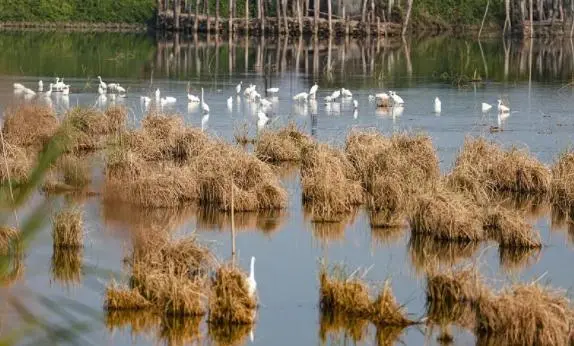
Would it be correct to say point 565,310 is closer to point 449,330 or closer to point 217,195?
point 449,330

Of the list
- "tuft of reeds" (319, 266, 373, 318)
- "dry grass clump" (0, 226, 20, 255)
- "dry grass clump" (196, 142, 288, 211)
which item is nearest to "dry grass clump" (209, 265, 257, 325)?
"tuft of reeds" (319, 266, 373, 318)

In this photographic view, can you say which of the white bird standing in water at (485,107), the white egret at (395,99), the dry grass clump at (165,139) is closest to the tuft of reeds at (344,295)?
the dry grass clump at (165,139)

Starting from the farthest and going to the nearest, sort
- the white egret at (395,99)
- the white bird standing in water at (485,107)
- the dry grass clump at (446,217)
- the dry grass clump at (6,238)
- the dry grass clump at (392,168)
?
the white egret at (395,99)
the white bird standing in water at (485,107)
the dry grass clump at (392,168)
the dry grass clump at (446,217)
the dry grass clump at (6,238)

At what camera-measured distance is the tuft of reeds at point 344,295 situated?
12.6 meters

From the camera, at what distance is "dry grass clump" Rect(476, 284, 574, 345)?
36.1 feet

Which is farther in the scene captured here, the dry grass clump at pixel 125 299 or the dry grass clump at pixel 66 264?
the dry grass clump at pixel 66 264

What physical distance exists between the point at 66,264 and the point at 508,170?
950 cm

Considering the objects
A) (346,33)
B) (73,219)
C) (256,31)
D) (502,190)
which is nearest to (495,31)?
(346,33)

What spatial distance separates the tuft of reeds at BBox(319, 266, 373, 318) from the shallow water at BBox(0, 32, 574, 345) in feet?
0.97

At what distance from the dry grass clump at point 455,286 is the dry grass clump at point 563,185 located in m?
7.09

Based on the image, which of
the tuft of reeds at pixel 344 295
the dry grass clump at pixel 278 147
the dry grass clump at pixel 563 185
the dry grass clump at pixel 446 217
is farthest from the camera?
the dry grass clump at pixel 278 147

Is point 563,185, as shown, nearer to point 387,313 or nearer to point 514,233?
point 514,233

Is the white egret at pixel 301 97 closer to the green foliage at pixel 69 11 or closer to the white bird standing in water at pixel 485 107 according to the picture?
the white bird standing in water at pixel 485 107

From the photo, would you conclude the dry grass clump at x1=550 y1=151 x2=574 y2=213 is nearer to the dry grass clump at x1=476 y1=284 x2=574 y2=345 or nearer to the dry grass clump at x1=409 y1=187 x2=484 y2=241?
the dry grass clump at x1=409 y1=187 x2=484 y2=241
